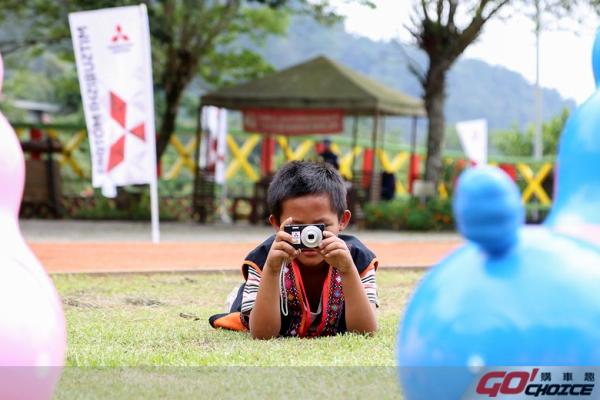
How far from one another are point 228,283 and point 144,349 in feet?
10.5

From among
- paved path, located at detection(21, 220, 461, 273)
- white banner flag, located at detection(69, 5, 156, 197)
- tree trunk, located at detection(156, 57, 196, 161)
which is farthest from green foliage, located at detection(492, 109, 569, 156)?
white banner flag, located at detection(69, 5, 156, 197)

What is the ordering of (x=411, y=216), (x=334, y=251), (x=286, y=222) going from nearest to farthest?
(x=334, y=251) < (x=286, y=222) < (x=411, y=216)

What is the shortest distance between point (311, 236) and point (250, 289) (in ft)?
2.30

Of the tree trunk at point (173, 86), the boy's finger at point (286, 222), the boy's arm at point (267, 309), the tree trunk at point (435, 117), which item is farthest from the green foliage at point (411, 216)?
the boy's finger at point (286, 222)

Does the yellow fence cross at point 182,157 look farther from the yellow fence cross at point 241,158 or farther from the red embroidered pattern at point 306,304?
the red embroidered pattern at point 306,304

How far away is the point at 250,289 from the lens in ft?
14.3

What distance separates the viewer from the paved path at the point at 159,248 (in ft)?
27.6

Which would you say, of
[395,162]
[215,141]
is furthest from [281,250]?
[395,162]

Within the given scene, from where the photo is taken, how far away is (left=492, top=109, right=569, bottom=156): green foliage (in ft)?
101

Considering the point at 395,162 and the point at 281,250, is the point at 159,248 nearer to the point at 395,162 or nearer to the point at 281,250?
the point at 281,250

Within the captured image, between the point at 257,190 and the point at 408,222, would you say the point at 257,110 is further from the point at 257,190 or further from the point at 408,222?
the point at 408,222

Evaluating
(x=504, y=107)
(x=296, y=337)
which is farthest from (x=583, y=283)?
(x=504, y=107)

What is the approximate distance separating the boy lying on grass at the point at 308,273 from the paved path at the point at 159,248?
11.7 feet

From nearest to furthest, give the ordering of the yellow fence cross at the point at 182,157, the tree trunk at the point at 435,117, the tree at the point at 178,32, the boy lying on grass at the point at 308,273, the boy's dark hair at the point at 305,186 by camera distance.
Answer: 1. the boy lying on grass at the point at 308,273
2. the boy's dark hair at the point at 305,186
3. the tree trunk at the point at 435,117
4. the tree at the point at 178,32
5. the yellow fence cross at the point at 182,157
